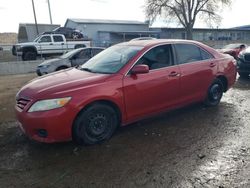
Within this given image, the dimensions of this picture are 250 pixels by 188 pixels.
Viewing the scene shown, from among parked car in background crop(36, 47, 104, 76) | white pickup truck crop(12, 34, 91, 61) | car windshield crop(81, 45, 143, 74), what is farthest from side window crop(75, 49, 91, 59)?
white pickup truck crop(12, 34, 91, 61)

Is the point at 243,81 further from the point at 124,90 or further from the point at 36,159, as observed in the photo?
the point at 36,159

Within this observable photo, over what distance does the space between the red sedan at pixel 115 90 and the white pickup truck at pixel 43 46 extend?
14386 mm

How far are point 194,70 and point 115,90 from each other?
6.40ft

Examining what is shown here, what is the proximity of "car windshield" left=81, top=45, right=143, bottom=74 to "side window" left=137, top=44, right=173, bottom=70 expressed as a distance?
20 centimetres

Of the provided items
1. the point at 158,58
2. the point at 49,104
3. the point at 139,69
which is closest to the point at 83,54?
the point at 158,58

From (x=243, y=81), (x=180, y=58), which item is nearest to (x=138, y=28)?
(x=243, y=81)

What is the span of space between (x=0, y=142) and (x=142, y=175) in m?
2.60

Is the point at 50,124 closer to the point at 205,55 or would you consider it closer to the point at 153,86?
the point at 153,86

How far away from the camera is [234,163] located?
10.8 feet

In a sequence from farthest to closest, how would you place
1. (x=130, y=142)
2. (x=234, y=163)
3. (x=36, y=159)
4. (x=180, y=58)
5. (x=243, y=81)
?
(x=243, y=81)
(x=180, y=58)
(x=130, y=142)
(x=36, y=159)
(x=234, y=163)

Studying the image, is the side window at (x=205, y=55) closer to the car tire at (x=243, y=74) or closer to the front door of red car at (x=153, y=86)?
the front door of red car at (x=153, y=86)

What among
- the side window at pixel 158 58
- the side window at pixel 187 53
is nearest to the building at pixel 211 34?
the side window at pixel 187 53

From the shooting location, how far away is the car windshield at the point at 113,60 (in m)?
4.27

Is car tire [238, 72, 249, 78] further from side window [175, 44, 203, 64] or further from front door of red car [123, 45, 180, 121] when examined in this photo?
front door of red car [123, 45, 180, 121]
